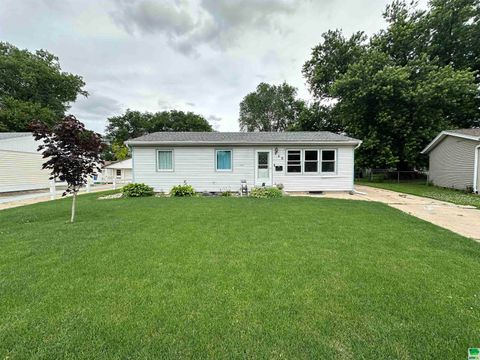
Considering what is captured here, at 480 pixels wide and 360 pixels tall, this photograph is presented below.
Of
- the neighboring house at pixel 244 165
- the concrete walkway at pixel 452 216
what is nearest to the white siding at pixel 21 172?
the neighboring house at pixel 244 165

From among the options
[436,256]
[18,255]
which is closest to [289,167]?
[436,256]

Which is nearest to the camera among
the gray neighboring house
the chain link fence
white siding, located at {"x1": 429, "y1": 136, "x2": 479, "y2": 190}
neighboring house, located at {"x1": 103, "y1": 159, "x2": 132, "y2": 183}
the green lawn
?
the green lawn

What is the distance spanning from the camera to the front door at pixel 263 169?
12.0m

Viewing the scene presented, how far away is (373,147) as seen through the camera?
56.9 feet

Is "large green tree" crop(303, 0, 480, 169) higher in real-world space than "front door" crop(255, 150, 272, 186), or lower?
higher

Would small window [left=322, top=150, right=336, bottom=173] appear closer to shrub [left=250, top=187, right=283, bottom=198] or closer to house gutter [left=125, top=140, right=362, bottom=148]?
house gutter [left=125, top=140, right=362, bottom=148]

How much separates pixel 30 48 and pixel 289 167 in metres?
34.7

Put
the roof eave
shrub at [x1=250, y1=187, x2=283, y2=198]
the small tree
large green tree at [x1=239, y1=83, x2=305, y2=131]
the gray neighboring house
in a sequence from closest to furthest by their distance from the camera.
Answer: the small tree
shrub at [x1=250, y1=187, x2=283, y2=198]
the roof eave
the gray neighboring house
large green tree at [x1=239, y1=83, x2=305, y2=131]

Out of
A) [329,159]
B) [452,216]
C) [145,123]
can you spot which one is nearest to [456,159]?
[329,159]

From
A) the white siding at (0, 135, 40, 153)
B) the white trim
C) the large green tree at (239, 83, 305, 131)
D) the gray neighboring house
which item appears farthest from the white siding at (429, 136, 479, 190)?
the large green tree at (239, 83, 305, 131)

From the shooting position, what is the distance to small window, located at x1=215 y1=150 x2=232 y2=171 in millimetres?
11934

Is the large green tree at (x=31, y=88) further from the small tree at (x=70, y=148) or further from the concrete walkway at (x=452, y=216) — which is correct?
the concrete walkway at (x=452, y=216)

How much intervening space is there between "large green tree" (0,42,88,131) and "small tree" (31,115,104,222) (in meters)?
19.6

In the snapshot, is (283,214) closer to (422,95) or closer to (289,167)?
(289,167)
